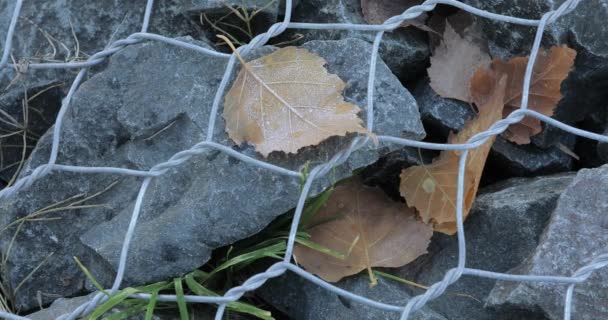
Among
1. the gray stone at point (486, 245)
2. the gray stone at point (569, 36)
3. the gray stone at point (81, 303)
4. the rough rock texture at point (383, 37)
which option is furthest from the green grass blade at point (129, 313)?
the gray stone at point (569, 36)

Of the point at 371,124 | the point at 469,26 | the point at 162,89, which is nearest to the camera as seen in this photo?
the point at 371,124

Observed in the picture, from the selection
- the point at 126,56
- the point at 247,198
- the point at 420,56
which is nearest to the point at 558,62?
the point at 420,56

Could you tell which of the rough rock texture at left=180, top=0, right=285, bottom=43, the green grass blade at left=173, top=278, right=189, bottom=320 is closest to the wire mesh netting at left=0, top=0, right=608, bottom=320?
the green grass blade at left=173, top=278, right=189, bottom=320

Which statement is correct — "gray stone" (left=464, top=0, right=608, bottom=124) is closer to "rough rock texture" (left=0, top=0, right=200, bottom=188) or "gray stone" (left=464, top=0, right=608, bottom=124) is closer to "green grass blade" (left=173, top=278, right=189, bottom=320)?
"rough rock texture" (left=0, top=0, right=200, bottom=188)

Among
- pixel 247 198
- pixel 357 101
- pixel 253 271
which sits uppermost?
pixel 357 101

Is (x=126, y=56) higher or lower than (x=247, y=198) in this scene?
higher

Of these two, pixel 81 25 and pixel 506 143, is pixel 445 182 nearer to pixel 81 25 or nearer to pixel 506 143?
pixel 506 143

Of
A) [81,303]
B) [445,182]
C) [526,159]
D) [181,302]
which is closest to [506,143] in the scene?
[526,159]

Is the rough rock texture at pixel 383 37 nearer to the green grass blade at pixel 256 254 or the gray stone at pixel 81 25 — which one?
the gray stone at pixel 81 25

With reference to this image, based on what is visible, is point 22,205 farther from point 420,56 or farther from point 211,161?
point 420,56

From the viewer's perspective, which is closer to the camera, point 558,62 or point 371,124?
point 371,124
